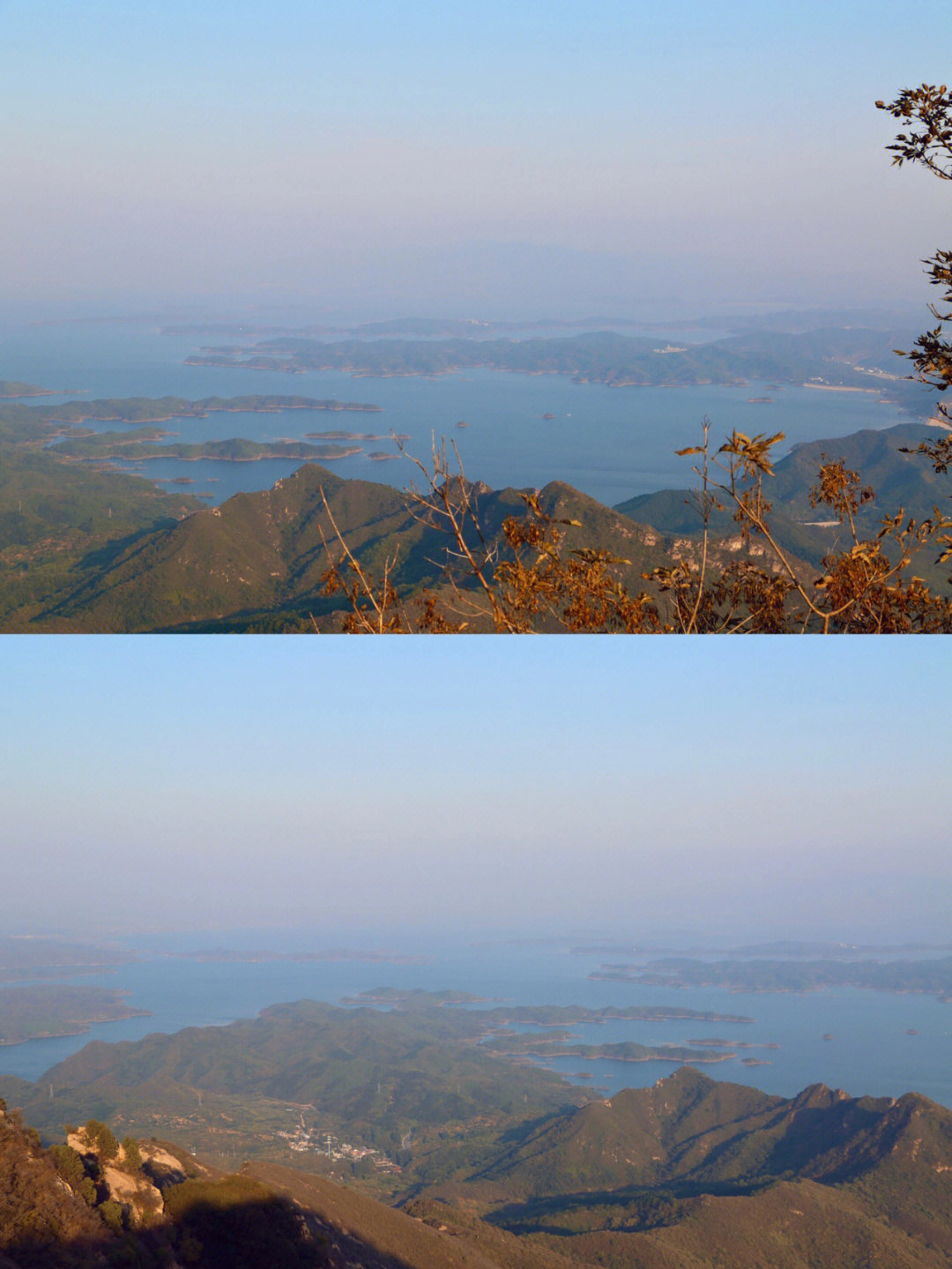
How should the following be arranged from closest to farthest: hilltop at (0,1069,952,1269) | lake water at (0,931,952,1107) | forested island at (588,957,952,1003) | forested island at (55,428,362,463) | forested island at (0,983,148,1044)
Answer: hilltop at (0,1069,952,1269), forested island at (0,983,148,1044), lake water at (0,931,952,1107), forested island at (588,957,952,1003), forested island at (55,428,362,463)

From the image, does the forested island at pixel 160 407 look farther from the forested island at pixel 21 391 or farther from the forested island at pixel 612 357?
the forested island at pixel 612 357

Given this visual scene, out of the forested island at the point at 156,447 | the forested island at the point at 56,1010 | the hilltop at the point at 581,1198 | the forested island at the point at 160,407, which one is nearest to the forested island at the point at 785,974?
the hilltop at the point at 581,1198

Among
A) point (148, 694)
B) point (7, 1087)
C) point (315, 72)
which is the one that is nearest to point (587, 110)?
point (315, 72)

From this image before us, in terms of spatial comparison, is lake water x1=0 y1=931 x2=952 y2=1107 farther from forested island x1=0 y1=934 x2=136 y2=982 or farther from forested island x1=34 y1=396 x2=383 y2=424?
forested island x1=34 y1=396 x2=383 y2=424

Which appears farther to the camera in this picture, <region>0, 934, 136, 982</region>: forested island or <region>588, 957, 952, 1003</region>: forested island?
<region>588, 957, 952, 1003</region>: forested island

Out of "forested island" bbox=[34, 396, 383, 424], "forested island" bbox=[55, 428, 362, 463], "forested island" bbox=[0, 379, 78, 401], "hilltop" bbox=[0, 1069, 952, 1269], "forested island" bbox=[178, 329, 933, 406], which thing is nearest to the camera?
"hilltop" bbox=[0, 1069, 952, 1269]

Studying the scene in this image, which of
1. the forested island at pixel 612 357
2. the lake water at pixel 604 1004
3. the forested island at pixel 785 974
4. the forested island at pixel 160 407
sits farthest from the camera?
the forested island at pixel 160 407

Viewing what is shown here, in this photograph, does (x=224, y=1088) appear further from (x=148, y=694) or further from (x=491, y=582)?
(x=491, y=582)

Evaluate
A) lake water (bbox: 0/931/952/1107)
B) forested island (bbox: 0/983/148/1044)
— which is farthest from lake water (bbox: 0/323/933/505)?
forested island (bbox: 0/983/148/1044)
